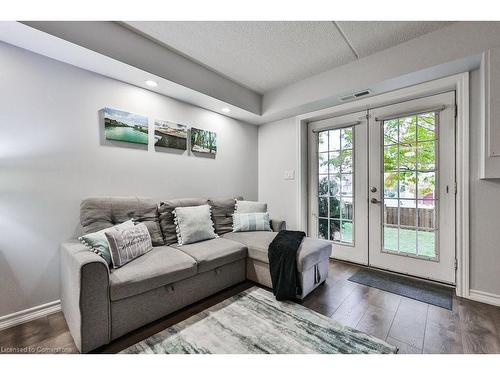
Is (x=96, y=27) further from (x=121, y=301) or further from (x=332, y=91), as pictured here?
(x=332, y=91)

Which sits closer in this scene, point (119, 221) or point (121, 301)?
point (121, 301)

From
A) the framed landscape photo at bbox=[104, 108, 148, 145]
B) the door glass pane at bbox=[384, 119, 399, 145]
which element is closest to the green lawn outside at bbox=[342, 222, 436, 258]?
the door glass pane at bbox=[384, 119, 399, 145]

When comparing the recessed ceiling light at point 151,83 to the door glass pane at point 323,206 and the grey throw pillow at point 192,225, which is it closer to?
the grey throw pillow at point 192,225

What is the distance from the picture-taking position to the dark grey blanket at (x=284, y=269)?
195 cm

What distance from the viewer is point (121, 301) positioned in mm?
1478

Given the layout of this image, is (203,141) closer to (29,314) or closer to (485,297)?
(29,314)

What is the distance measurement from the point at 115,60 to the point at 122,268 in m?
1.75

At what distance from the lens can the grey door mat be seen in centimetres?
202

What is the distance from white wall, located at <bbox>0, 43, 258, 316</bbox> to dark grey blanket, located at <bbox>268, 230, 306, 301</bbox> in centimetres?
159

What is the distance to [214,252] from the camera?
2.07 meters

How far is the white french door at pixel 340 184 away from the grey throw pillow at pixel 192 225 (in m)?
1.71

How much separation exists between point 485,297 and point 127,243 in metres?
3.18

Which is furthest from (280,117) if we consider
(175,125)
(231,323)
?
(231,323)
